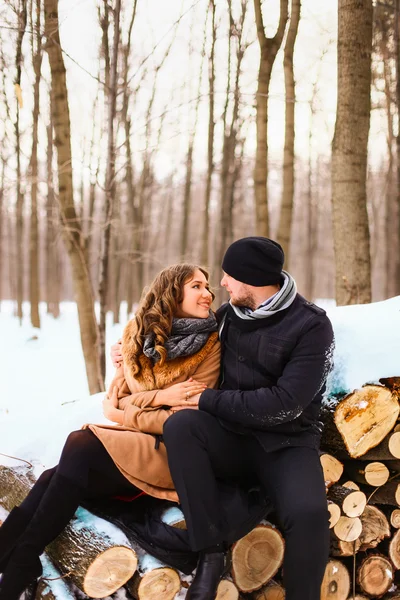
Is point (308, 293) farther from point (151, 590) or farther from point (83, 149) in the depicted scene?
point (151, 590)

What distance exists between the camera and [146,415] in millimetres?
2711

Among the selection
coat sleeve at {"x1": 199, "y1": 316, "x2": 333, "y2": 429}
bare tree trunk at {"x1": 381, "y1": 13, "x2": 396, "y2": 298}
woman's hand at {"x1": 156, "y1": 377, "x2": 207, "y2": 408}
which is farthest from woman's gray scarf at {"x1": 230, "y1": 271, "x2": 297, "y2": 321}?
bare tree trunk at {"x1": 381, "y1": 13, "x2": 396, "y2": 298}

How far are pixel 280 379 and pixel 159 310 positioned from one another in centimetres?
76

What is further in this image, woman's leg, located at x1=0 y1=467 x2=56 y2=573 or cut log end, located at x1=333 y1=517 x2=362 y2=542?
cut log end, located at x1=333 y1=517 x2=362 y2=542

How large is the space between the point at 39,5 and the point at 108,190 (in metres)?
2.20

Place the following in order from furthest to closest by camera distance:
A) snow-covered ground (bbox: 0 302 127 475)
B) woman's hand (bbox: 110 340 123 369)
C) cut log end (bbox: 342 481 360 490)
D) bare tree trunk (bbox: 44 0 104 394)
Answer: bare tree trunk (bbox: 44 0 104 394) → snow-covered ground (bbox: 0 302 127 475) → woman's hand (bbox: 110 340 123 369) → cut log end (bbox: 342 481 360 490)

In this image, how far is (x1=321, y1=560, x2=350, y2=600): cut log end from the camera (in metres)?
2.84

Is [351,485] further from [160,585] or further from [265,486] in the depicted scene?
→ [160,585]

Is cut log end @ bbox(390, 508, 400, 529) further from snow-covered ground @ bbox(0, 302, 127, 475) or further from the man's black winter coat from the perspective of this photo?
snow-covered ground @ bbox(0, 302, 127, 475)

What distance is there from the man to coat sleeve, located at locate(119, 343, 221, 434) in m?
0.07

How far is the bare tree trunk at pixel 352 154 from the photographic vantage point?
4809mm

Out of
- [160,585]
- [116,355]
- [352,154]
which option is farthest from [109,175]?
[160,585]

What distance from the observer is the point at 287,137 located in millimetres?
7730

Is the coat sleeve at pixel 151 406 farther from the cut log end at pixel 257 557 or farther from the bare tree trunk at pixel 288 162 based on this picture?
the bare tree trunk at pixel 288 162
